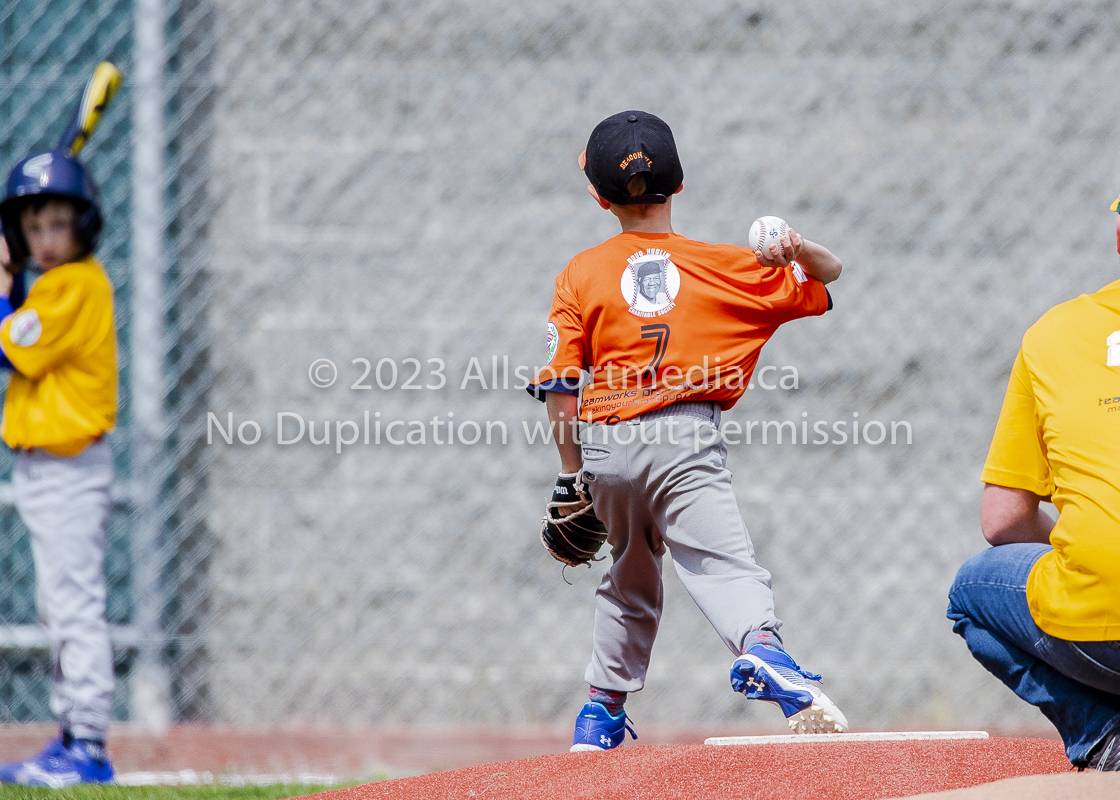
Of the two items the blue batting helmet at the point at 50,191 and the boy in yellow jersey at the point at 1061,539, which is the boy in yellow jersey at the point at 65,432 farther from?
the boy in yellow jersey at the point at 1061,539

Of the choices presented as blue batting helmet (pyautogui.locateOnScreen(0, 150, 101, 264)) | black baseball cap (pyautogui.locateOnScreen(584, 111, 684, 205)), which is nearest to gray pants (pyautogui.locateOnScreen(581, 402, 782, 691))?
black baseball cap (pyautogui.locateOnScreen(584, 111, 684, 205))

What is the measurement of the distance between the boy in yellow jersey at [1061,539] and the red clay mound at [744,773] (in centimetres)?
22

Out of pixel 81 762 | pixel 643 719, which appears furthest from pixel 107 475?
pixel 643 719

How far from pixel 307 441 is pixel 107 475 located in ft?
3.90

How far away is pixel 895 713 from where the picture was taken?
451 cm

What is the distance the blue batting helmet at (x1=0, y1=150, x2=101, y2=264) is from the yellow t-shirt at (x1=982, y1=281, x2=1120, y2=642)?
115 inches

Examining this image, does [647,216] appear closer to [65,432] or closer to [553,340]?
[553,340]

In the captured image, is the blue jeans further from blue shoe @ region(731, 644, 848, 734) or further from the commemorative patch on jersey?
the commemorative patch on jersey

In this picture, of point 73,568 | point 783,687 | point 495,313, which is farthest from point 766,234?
point 73,568

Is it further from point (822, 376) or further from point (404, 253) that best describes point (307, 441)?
point (822, 376)

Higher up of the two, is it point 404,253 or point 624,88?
point 624,88

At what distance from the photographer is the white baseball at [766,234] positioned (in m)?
2.64

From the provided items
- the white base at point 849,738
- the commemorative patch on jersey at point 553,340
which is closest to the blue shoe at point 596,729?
the white base at point 849,738

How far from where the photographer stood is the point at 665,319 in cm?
271
